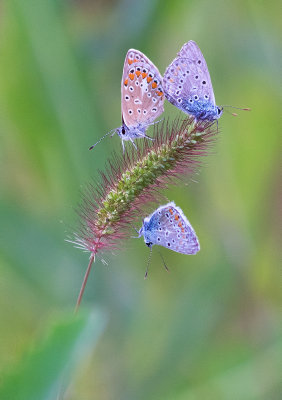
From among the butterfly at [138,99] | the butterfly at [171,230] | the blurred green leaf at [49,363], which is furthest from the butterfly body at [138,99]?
the blurred green leaf at [49,363]

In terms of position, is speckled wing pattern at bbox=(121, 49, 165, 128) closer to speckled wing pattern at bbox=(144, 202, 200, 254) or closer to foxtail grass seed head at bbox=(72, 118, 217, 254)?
foxtail grass seed head at bbox=(72, 118, 217, 254)

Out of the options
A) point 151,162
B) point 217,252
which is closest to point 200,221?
point 217,252

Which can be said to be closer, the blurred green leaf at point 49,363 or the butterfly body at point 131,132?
the blurred green leaf at point 49,363

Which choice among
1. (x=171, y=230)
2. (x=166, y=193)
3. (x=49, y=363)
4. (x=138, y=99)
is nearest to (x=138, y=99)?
(x=138, y=99)

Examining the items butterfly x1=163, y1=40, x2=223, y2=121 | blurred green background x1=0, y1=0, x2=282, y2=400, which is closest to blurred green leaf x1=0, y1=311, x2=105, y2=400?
butterfly x1=163, y1=40, x2=223, y2=121

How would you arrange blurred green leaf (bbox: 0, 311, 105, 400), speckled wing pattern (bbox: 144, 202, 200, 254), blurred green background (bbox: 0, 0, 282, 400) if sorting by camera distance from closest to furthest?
blurred green leaf (bbox: 0, 311, 105, 400), speckled wing pattern (bbox: 144, 202, 200, 254), blurred green background (bbox: 0, 0, 282, 400)

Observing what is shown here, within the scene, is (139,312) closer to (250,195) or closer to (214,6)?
(250,195)

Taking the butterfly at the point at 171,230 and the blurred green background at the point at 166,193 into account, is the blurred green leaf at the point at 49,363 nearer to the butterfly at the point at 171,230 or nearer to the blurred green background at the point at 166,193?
the butterfly at the point at 171,230

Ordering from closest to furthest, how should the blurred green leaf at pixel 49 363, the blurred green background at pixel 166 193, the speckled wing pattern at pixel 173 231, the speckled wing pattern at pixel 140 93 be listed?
the blurred green leaf at pixel 49 363
the speckled wing pattern at pixel 173 231
the speckled wing pattern at pixel 140 93
the blurred green background at pixel 166 193
